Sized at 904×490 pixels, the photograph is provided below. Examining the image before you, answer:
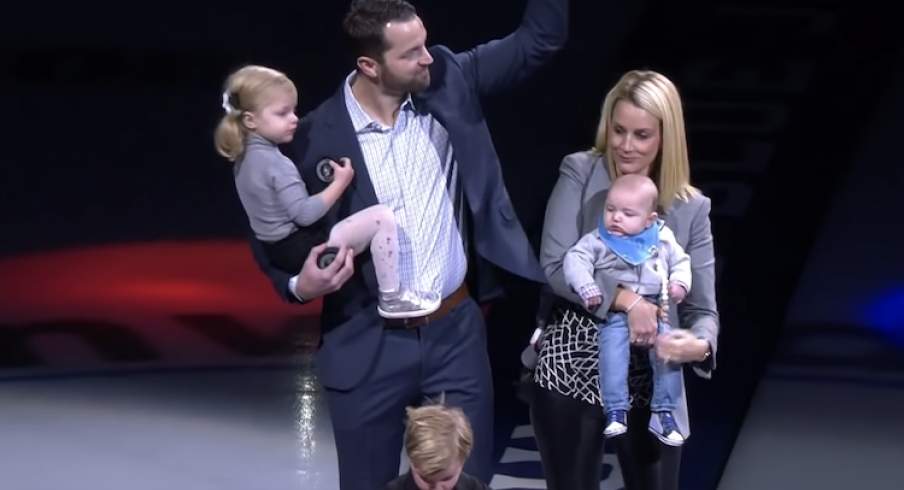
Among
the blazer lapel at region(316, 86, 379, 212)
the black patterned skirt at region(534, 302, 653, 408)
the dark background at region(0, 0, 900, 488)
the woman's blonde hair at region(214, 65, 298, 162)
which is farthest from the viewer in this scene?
the dark background at region(0, 0, 900, 488)

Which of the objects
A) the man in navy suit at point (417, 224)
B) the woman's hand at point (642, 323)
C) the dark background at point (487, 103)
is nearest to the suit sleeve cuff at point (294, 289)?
the man in navy suit at point (417, 224)

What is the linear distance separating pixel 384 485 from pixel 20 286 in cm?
337

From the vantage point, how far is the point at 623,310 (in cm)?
282

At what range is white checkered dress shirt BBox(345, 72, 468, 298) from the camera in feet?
9.28

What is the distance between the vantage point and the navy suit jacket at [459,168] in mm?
2811

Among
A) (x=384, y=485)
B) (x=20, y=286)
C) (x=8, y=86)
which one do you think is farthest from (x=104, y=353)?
(x=384, y=485)

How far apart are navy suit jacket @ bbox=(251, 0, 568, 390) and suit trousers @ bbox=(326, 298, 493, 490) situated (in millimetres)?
43

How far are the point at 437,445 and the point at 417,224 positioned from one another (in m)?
0.47

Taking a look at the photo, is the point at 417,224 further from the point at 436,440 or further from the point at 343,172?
the point at 436,440

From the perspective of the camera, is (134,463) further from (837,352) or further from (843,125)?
(843,125)

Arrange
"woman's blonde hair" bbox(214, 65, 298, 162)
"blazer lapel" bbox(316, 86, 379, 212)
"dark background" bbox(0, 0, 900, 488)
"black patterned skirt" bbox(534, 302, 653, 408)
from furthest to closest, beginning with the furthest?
"dark background" bbox(0, 0, 900, 488) < "black patterned skirt" bbox(534, 302, 653, 408) < "blazer lapel" bbox(316, 86, 379, 212) < "woman's blonde hair" bbox(214, 65, 298, 162)

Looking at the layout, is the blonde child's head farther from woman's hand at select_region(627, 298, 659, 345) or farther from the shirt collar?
the shirt collar

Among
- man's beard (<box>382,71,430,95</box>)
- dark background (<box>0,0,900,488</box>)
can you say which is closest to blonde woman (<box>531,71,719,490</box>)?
man's beard (<box>382,71,430,95</box>)

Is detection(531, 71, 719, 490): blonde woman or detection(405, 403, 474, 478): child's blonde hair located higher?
detection(531, 71, 719, 490): blonde woman
